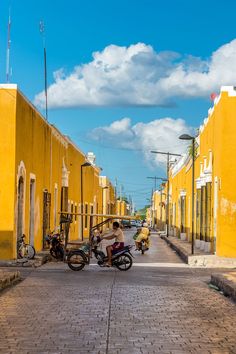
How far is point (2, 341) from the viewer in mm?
8422

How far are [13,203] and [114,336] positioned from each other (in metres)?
13.3

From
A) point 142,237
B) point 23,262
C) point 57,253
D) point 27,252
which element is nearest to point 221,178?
→ point 57,253

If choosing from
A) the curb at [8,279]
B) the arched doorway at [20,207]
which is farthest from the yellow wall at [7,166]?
the curb at [8,279]

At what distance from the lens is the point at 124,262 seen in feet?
67.4

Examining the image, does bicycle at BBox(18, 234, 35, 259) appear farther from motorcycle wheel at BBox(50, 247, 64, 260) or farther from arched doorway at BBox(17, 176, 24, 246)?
motorcycle wheel at BBox(50, 247, 64, 260)

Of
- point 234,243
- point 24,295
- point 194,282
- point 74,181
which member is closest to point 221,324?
point 24,295

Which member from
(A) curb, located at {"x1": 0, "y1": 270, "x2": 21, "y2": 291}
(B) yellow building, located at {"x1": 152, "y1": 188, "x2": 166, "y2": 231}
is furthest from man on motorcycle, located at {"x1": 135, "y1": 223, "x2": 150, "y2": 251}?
(B) yellow building, located at {"x1": 152, "y1": 188, "x2": 166, "y2": 231}

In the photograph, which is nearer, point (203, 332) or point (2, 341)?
point (2, 341)

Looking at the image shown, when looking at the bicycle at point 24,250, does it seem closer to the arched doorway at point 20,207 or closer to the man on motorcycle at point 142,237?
the arched doorway at point 20,207

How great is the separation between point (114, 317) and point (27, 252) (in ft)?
41.4

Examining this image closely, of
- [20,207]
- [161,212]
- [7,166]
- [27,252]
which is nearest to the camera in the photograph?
[7,166]

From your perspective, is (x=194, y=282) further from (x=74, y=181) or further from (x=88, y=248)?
(x=74, y=181)

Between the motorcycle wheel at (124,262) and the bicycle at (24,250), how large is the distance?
3327 mm

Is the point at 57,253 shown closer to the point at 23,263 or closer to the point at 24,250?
the point at 24,250
